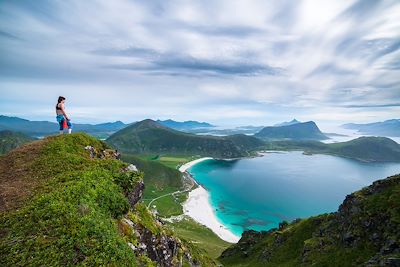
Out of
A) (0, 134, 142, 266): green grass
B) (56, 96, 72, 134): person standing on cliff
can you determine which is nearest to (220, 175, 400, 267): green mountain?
(0, 134, 142, 266): green grass

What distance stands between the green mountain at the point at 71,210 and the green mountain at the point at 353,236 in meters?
36.3

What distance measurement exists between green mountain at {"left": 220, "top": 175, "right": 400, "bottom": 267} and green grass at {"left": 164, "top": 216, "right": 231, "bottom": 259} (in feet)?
204

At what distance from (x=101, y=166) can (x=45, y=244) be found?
46.6ft

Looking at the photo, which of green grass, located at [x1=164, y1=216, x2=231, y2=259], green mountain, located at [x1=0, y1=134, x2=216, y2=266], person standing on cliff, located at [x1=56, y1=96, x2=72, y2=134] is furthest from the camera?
green grass, located at [x1=164, y1=216, x2=231, y2=259]

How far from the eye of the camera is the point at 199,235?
171 metres

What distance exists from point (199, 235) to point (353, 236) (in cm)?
12261

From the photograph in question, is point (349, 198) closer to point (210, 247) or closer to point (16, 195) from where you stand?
point (16, 195)

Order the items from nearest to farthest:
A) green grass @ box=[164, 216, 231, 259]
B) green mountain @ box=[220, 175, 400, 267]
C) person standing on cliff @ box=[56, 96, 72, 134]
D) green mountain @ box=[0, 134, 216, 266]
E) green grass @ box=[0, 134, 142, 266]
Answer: green grass @ box=[0, 134, 142, 266], green mountain @ box=[0, 134, 216, 266], person standing on cliff @ box=[56, 96, 72, 134], green mountain @ box=[220, 175, 400, 267], green grass @ box=[164, 216, 231, 259]

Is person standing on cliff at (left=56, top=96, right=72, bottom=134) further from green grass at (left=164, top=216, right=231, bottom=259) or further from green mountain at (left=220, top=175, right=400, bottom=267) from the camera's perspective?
green grass at (left=164, top=216, right=231, bottom=259)

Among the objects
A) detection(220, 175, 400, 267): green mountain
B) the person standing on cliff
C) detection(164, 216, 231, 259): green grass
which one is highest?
the person standing on cliff

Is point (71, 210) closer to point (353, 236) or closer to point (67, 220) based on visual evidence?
point (67, 220)

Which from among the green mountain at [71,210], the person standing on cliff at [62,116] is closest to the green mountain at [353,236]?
the green mountain at [71,210]

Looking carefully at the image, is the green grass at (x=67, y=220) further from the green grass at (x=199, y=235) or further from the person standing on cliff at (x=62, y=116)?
the green grass at (x=199, y=235)

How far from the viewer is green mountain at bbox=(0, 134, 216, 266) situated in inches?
746
